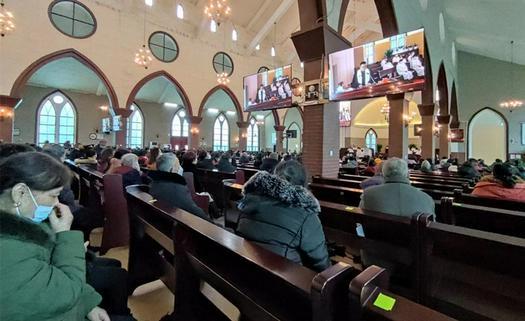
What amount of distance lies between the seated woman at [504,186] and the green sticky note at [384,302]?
9.20 ft

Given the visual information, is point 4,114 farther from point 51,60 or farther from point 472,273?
point 472,273

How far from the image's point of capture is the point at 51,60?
1095 centimetres

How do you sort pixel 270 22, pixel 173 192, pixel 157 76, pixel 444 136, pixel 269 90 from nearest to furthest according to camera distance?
pixel 173 192 < pixel 269 90 < pixel 157 76 < pixel 444 136 < pixel 270 22

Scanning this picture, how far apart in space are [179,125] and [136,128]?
3.02m

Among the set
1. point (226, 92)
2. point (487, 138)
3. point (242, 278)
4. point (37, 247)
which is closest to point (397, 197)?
point (242, 278)

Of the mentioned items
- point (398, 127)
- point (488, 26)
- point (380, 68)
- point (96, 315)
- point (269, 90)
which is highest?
point (488, 26)

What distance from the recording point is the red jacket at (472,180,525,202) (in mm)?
2775

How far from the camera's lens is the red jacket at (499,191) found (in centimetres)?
278

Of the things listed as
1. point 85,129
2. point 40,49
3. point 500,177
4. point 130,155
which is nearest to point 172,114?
point 85,129

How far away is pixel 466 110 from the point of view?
16.3 metres

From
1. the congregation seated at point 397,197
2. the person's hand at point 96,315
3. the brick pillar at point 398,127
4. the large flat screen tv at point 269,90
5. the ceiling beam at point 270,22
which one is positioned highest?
the ceiling beam at point 270,22

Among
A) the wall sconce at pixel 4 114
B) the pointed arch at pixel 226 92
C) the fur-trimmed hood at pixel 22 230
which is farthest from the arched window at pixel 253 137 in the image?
the fur-trimmed hood at pixel 22 230

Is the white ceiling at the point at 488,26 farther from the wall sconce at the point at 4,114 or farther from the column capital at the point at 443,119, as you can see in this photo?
the wall sconce at the point at 4,114

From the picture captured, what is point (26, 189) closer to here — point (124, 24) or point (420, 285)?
point (420, 285)
